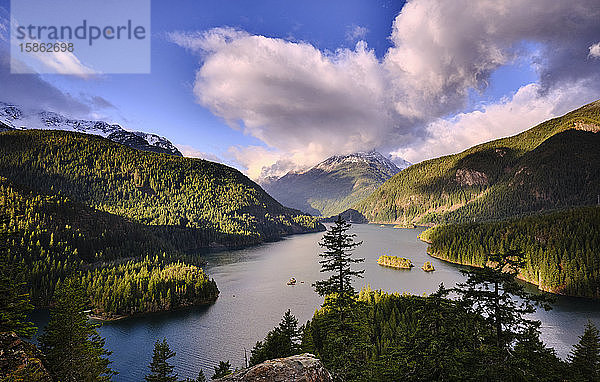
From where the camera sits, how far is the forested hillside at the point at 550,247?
97.1 m

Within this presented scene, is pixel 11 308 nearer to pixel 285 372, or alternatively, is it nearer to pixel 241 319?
pixel 285 372

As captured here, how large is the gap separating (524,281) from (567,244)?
21600 millimetres

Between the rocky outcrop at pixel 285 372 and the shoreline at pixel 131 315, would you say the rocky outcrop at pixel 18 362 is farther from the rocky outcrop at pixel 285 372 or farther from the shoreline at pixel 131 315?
the shoreline at pixel 131 315

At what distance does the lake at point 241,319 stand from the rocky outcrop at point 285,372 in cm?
5361

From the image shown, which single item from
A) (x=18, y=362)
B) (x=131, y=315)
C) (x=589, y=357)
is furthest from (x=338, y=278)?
(x=131, y=315)

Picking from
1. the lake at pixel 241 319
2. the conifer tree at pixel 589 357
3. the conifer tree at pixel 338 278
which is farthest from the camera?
the lake at pixel 241 319

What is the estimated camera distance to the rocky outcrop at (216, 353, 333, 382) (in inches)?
405

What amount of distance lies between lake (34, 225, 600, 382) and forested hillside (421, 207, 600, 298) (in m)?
9.88

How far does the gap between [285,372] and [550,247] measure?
146 meters

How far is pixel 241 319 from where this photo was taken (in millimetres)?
80562

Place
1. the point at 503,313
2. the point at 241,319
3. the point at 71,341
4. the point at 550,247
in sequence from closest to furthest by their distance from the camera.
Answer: the point at 503,313, the point at 71,341, the point at 241,319, the point at 550,247

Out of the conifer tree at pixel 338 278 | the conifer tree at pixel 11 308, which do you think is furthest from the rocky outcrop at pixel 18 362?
the conifer tree at pixel 338 278

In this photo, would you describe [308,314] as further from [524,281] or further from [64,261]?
[64,261]

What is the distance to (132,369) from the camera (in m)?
58.9
